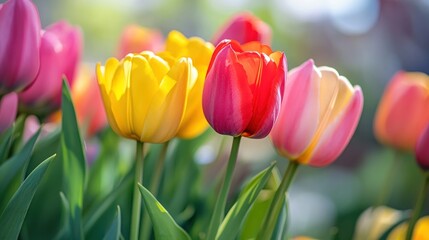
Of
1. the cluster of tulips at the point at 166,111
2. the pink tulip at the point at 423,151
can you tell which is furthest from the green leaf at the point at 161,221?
A: the pink tulip at the point at 423,151

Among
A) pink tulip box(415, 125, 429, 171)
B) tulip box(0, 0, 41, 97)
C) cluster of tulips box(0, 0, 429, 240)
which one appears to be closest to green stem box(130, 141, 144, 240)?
cluster of tulips box(0, 0, 429, 240)

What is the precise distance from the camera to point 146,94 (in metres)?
0.56

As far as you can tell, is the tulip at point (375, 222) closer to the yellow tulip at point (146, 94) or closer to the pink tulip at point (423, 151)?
the pink tulip at point (423, 151)

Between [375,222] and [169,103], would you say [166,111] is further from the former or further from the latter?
[375,222]

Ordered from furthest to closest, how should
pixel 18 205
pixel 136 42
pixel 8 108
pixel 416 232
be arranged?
1. pixel 136 42
2. pixel 416 232
3. pixel 8 108
4. pixel 18 205

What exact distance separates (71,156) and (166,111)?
109mm

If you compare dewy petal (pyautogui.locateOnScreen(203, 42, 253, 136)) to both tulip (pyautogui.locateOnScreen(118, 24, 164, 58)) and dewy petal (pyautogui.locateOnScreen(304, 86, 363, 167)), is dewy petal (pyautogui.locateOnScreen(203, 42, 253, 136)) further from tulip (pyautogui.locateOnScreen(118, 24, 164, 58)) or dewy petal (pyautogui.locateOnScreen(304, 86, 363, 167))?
tulip (pyautogui.locateOnScreen(118, 24, 164, 58))

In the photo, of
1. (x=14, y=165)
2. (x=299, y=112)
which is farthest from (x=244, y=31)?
(x=14, y=165)

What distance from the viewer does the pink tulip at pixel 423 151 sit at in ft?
2.15

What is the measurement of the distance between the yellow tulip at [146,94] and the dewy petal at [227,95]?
0.02 metres

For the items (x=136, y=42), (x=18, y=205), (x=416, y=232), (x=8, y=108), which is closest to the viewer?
(x=18, y=205)

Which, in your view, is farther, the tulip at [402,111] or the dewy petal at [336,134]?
the tulip at [402,111]

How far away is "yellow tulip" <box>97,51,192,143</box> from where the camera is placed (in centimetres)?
55

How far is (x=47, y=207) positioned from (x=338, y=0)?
11.4ft
